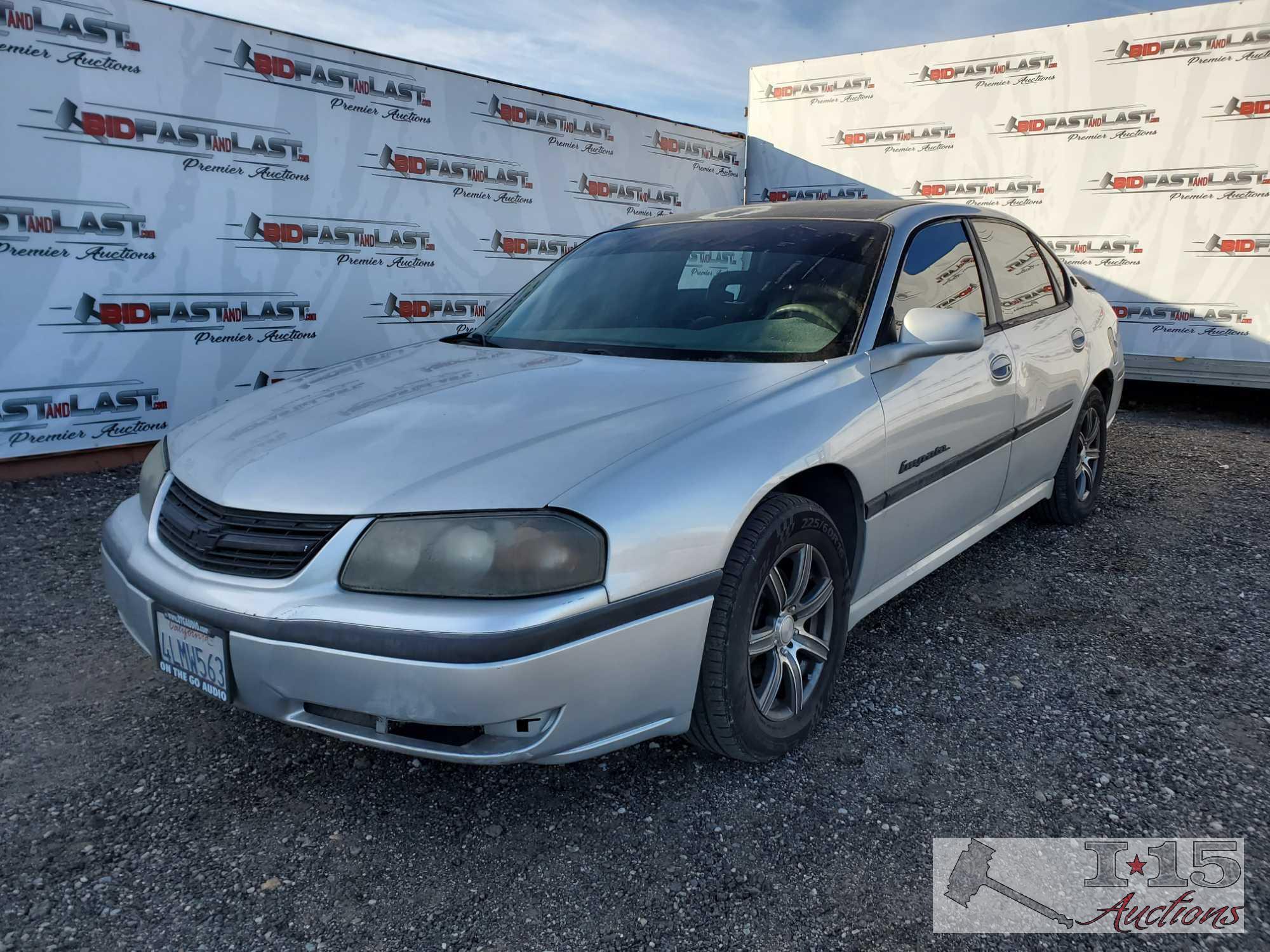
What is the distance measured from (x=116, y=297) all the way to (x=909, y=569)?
4.96m

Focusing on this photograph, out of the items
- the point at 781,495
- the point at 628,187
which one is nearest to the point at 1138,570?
the point at 781,495

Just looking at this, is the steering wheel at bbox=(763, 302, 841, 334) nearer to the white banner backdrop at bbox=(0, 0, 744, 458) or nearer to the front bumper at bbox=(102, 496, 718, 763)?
the front bumper at bbox=(102, 496, 718, 763)

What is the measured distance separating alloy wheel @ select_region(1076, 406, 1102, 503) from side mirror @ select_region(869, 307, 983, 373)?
181cm

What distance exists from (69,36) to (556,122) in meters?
3.82

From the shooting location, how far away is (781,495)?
2.18 meters

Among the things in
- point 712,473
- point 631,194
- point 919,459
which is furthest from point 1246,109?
point 712,473

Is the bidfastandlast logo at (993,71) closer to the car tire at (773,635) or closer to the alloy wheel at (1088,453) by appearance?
the alloy wheel at (1088,453)

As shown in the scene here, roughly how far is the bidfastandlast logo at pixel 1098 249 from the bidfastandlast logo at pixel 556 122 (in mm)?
4127

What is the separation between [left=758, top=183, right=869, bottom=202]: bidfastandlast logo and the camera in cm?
908

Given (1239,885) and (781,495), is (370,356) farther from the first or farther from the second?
(1239,885)

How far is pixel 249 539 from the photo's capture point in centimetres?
194

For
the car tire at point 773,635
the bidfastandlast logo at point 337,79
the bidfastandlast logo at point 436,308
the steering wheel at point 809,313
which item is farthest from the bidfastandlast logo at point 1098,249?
the car tire at point 773,635

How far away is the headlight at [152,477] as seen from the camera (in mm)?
2347

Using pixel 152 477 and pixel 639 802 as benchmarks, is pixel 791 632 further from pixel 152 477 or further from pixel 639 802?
pixel 152 477
